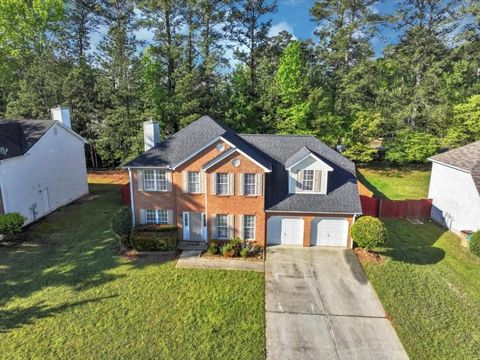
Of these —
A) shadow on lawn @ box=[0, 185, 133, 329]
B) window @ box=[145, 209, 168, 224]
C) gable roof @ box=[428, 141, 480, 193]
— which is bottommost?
shadow on lawn @ box=[0, 185, 133, 329]

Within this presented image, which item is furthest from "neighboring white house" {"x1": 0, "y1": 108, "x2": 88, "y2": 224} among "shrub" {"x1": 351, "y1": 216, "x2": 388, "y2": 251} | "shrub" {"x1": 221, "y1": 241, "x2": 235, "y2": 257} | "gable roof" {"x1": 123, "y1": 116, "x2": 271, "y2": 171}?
"shrub" {"x1": 351, "y1": 216, "x2": 388, "y2": 251}

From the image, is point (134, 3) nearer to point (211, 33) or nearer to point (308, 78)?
point (211, 33)

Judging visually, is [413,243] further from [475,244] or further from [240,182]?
[240,182]

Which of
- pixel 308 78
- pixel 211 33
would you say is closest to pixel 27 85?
pixel 211 33

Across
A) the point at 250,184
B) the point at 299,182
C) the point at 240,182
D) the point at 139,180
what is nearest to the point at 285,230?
the point at 299,182

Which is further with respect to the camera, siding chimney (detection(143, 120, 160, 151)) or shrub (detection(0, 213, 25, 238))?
siding chimney (detection(143, 120, 160, 151))

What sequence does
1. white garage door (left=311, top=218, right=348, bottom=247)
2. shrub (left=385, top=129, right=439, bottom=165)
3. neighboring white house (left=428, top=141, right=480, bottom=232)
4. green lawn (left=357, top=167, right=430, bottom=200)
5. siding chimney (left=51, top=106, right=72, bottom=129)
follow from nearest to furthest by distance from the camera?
white garage door (left=311, top=218, right=348, bottom=247) → neighboring white house (left=428, top=141, right=480, bottom=232) → siding chimney (left=51, top=106, right=72, bottom=129) → green lawn (left=357, top=167, right=430, bottom=200) → shrub (left=385, top=129, right=439, bottom=165)

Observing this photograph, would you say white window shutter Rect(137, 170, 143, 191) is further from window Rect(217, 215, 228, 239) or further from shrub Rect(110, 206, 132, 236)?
window Rect(217, 215, 228, 239)
